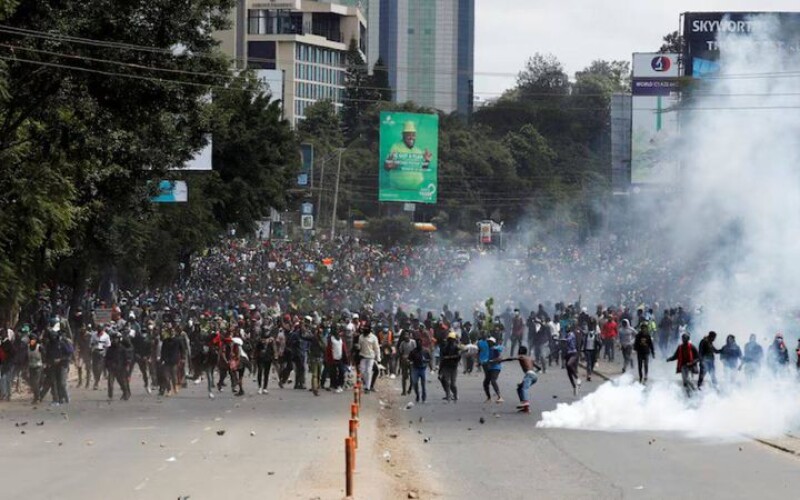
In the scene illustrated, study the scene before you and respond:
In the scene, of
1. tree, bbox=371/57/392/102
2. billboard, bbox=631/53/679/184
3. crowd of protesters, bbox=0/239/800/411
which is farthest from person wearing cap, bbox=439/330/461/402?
tree, bbox=371/57/392/102

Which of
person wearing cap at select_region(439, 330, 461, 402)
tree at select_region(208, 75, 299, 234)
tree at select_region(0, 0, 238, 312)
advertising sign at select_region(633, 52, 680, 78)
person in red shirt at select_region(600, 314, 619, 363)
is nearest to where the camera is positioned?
person wearing cap at select_region(439, 330, 461, 402)

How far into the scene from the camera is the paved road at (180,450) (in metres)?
15.9

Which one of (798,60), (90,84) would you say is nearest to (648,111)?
(798,60)

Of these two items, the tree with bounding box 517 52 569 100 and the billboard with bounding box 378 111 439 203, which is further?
the tree with bounding box 517 52 569 100

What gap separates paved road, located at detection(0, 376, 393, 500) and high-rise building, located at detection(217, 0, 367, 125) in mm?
133271

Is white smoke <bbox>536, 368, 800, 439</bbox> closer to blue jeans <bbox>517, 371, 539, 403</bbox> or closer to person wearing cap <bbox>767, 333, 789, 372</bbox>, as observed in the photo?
blue jeans <bbox>517, 371, 539, 403</bbox>

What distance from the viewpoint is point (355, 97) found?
161375mm

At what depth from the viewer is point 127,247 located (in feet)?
160

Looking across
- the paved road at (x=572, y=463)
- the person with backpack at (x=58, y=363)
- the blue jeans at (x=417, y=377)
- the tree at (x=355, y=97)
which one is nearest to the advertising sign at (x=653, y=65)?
the blue jeans at (x=417, y=377)

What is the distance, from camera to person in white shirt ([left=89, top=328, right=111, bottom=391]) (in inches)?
1265

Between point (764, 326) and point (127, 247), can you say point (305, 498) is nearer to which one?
point (764, 326)

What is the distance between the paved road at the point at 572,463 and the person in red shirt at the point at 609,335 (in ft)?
53.9

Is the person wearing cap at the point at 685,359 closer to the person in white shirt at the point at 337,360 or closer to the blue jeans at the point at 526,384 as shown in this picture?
the blue jeans at the point at 526,384

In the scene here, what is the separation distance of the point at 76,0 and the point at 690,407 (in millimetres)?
15809
